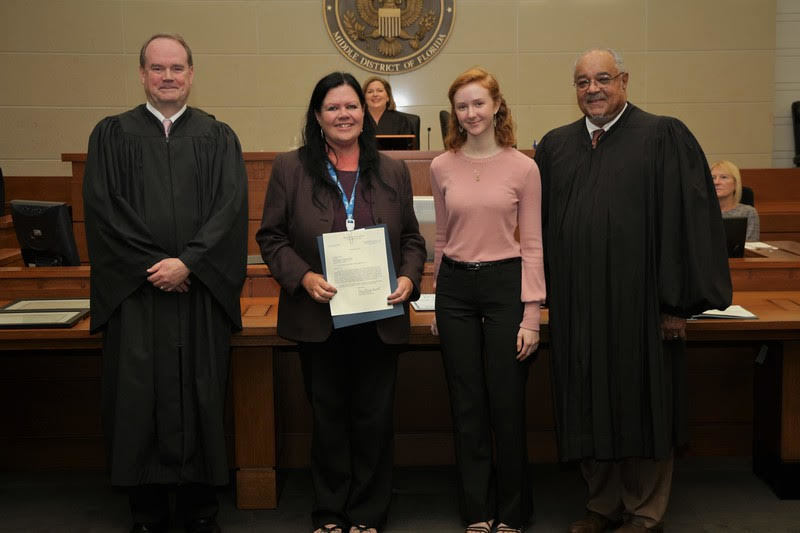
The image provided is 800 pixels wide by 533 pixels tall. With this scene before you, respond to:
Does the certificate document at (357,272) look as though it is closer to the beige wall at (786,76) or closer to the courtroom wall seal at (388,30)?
the courtroom wall seal at (388,30)

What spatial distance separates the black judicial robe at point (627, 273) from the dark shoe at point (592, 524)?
1.13ft

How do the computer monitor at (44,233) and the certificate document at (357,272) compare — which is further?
the computer monitor at (44,233)

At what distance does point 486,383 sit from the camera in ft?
9.48

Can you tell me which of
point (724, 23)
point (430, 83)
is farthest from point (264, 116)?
point (724, 23)

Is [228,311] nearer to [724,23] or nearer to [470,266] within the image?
[470,266]

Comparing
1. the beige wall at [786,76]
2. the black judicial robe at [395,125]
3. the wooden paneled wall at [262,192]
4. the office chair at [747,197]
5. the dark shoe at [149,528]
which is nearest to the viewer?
the dark shoe at [149,528]

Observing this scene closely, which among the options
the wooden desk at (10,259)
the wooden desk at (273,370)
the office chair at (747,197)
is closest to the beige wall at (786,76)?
the office chair at (747,197)

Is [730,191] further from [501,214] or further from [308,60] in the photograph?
[308,60]

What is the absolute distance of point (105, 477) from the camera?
3727 mm

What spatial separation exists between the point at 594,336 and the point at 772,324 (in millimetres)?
786

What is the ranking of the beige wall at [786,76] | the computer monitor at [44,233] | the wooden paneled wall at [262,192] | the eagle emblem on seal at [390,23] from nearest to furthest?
the computer monitor at [44,233] → the wooden paneled wall at [262,192] → the eagle emblem on seal at [390,23] → the beige wall at [786,76]

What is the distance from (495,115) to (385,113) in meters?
3.53

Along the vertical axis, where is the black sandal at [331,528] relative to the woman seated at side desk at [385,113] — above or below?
below

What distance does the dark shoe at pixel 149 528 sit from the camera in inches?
118
